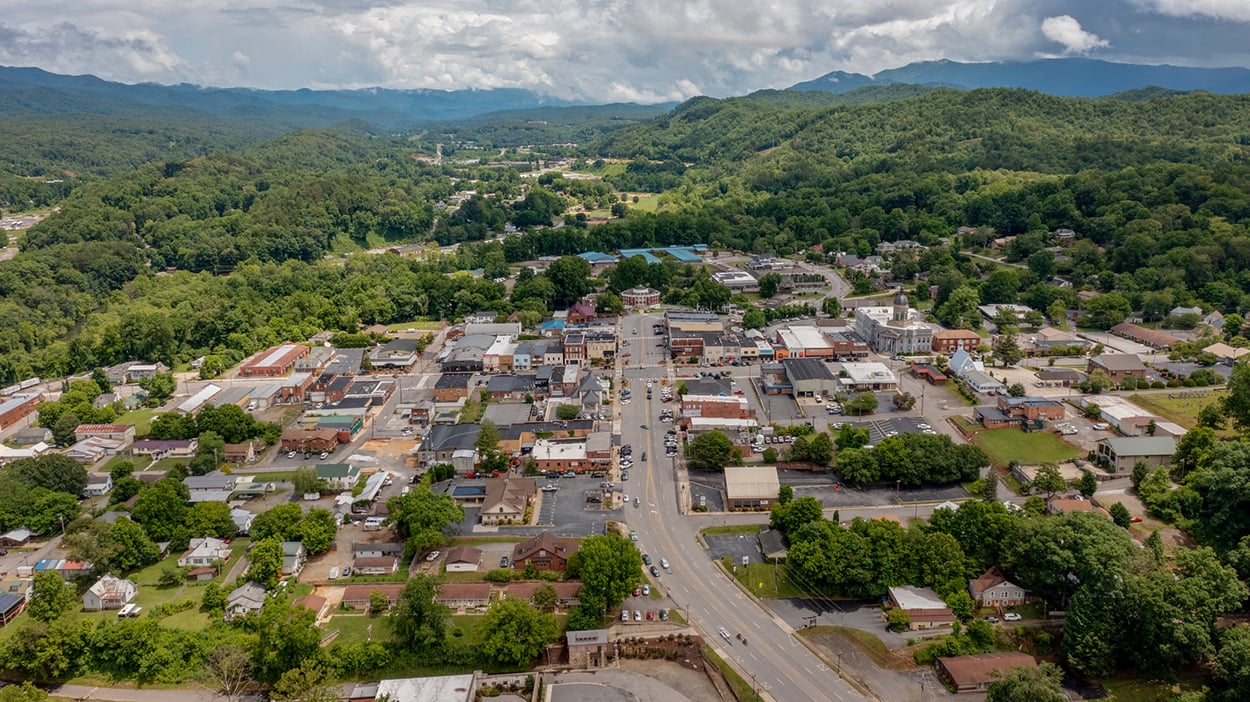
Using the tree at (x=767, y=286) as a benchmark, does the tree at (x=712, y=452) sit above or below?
below

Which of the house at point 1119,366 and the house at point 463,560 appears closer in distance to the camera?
the house at point 463,560

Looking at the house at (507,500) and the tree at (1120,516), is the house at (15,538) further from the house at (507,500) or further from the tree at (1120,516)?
the tree at (1120,516)

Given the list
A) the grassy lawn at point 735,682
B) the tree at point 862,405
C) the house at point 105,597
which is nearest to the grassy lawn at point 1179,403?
the tree at point 862,405

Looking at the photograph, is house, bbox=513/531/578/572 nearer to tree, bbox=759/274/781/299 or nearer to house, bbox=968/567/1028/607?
house, bbox=968/567/1028/607

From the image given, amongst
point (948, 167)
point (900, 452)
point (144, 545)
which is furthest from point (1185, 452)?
point (948, 167)

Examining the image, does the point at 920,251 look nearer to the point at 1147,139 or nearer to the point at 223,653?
the point at 1147,139

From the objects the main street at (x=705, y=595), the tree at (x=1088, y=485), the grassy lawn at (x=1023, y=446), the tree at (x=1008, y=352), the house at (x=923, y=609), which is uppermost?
the tree at (x=1008, y=352)
